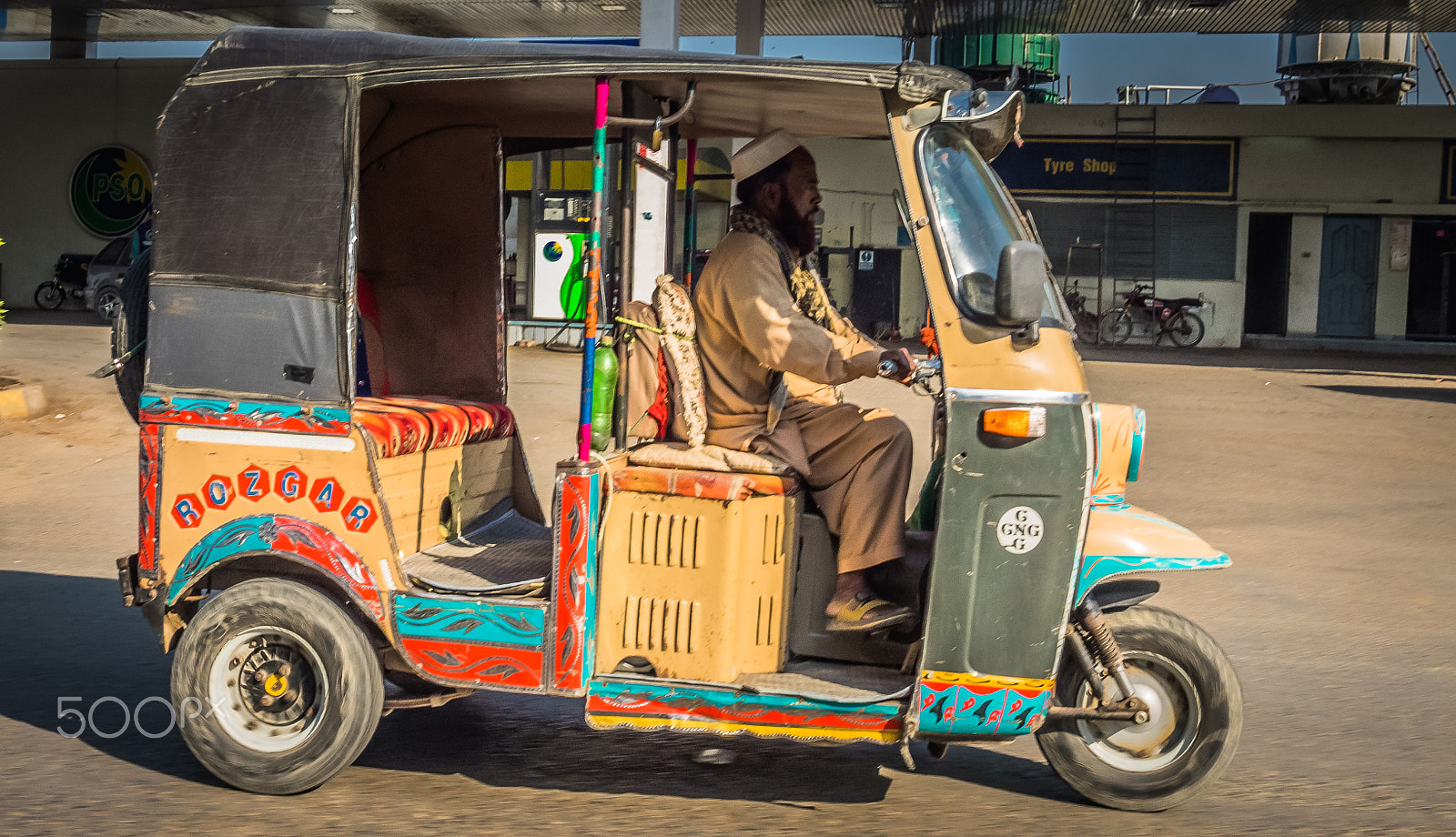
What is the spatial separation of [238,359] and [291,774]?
128 cm

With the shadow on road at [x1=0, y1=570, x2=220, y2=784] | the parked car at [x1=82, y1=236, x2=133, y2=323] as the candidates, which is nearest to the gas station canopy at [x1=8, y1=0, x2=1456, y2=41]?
the parked car at [x1=82, y1=236, x2=133, y2=323]

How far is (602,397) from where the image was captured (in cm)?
415

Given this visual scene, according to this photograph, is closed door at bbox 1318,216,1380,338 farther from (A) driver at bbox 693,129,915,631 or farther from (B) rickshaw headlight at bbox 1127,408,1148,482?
(A) driver at bbox 693,129,915,631

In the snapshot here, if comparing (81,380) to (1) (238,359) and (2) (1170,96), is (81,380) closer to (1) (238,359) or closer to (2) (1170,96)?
(1) (238,359)

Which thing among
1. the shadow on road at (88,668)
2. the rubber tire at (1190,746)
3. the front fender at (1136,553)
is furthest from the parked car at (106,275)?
the front fender at (1136,553)

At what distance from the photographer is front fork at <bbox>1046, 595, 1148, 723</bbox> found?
3994mm

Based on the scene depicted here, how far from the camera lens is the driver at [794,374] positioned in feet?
13.7

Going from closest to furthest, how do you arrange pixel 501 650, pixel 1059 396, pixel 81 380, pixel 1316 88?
pixel 1059 396 → pixel 501 650 → pixel 81 380 → pixel 1316 88

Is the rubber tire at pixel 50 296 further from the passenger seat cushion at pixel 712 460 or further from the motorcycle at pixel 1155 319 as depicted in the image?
the passenger seat cushion at pixel 712 460

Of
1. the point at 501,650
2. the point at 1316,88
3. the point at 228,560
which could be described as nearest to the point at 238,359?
the point at 228,560

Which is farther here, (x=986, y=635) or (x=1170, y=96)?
(x=1170, y=96)

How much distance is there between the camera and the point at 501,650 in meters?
4.12

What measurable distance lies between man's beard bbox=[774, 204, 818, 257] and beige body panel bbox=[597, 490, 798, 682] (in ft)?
3.03

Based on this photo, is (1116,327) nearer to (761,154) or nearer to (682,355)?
(761,154)
